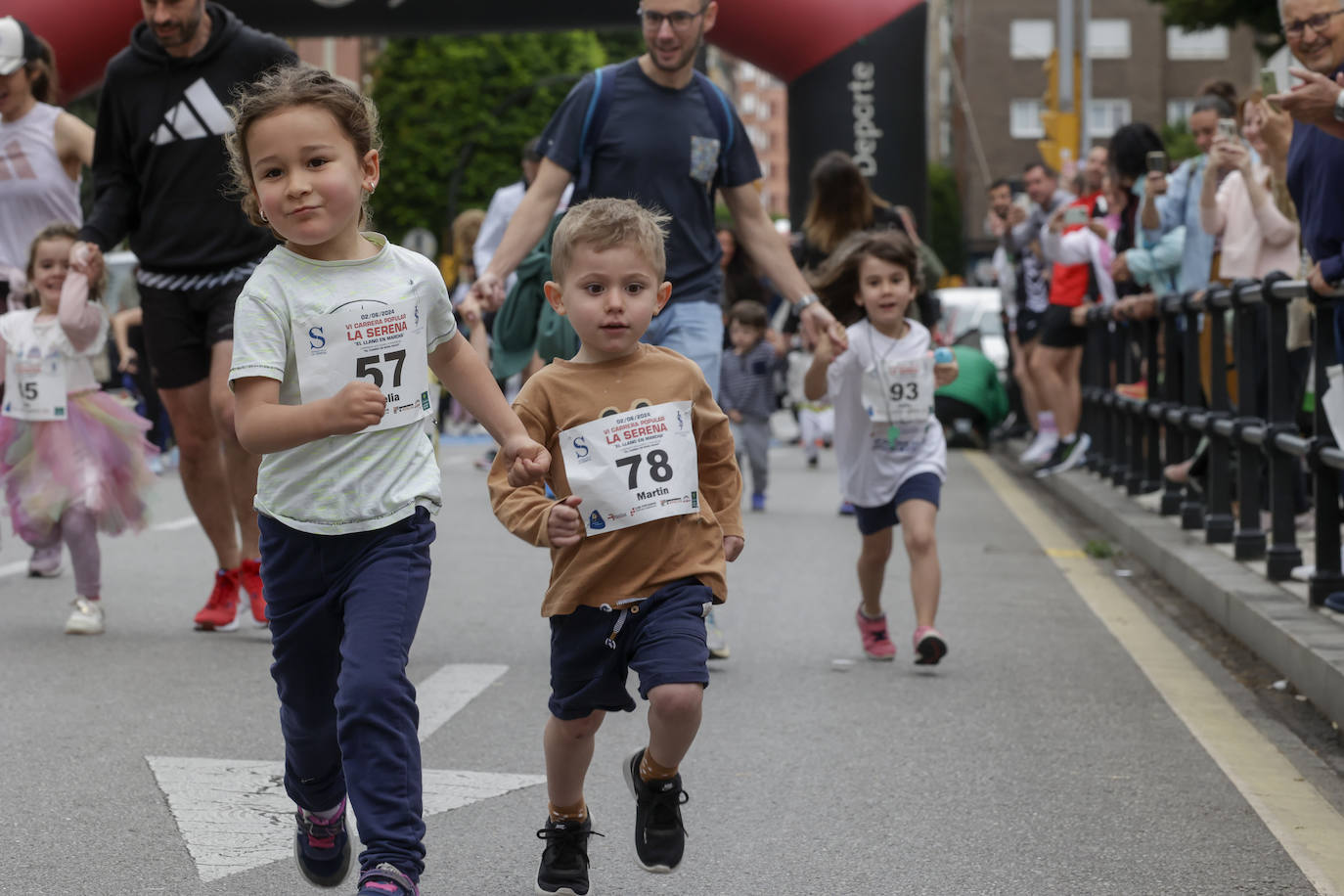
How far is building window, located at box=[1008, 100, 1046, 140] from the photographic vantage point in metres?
79.8

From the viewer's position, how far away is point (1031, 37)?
78000mm

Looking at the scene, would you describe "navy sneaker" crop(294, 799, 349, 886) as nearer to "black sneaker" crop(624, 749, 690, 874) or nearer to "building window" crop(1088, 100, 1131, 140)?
"black sneaker" crop(624, 749, 690, 874)

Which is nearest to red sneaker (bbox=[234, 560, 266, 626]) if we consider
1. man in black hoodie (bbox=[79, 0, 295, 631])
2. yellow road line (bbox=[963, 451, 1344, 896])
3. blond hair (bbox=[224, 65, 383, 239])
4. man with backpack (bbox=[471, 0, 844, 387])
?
man in black hoodie (bbox=[79, 0, 295, 631])

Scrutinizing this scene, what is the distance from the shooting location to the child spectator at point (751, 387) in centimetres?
1309

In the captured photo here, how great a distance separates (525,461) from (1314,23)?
3.97m

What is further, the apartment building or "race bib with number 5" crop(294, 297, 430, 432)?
the apartment building

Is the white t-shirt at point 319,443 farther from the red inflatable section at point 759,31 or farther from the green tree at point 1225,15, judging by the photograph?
the green tree at point 1225,15

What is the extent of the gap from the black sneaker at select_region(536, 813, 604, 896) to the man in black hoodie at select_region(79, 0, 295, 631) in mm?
3029

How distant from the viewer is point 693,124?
21.1ft

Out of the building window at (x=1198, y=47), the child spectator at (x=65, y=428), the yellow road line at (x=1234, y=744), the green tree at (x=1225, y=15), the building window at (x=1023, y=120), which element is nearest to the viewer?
the yellow road line at (x=1234, y=744)

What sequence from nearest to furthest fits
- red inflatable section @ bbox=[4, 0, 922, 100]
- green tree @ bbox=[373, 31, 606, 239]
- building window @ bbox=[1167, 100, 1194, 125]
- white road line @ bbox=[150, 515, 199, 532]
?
1. white road line @ bbox=[150, 515, 199, 532]
2. red inflatable section @ bbox=[4, 0, 922, 100]
3. green tree @ bbox=[373, 31, 606, 239]
4. building window @ bbox=[1167, 100, 1194, 125]

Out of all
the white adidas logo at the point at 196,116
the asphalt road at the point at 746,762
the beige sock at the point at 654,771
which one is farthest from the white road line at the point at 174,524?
the beige sock at the point at 654,771

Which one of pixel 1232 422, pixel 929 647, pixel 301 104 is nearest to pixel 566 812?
pixel 301 104

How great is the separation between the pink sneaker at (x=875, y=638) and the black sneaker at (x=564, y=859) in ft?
10.1
